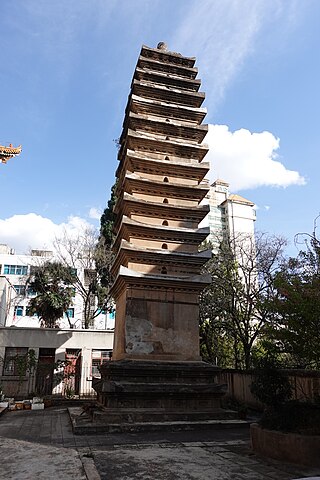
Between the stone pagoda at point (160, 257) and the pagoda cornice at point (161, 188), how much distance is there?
5 centimetres

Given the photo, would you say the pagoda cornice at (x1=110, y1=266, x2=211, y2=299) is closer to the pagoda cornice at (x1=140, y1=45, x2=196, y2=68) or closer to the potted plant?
the potted plant

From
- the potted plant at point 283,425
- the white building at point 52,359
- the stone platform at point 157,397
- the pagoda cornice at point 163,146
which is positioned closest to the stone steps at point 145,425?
the stone platform at point 157,397

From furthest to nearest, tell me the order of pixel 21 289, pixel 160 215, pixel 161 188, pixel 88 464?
1. pixel 21 289
2. pixel 161 188
3. pixel 160 215
4. pixel 88 464

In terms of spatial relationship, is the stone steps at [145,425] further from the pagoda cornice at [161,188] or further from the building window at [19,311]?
the building window at [19,311]

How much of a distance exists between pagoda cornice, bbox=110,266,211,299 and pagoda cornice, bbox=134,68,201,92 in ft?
35.2

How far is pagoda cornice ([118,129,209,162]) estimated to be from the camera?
59.6 ft

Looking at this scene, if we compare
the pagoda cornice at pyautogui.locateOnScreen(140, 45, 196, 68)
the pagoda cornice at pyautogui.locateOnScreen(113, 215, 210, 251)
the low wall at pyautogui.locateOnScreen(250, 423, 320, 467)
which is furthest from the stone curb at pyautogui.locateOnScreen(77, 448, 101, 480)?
the pagoda cornice at pyautogui.locateOnScreen(140, 45, 196, 68)

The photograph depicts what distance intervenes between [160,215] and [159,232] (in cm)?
100

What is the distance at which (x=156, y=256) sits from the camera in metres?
16.1

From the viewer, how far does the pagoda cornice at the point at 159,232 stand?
16.4m

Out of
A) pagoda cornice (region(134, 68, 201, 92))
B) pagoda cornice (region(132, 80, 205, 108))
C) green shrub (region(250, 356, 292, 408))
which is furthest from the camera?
pagoda cornice (region(134, 68, 201, 92))

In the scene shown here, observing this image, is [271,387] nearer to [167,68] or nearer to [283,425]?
[283,425]

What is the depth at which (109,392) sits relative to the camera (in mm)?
12703

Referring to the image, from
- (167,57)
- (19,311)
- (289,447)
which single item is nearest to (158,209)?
(167,57)
